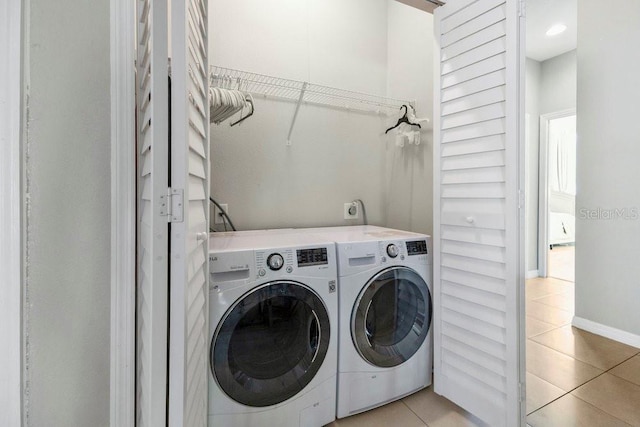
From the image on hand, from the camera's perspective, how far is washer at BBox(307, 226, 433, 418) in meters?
1.44

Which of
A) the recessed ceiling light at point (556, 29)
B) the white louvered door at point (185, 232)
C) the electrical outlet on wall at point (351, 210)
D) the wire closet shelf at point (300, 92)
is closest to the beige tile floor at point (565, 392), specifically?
the white louvered door at point (185, 232)

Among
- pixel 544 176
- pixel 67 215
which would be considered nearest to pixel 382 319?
pixel 67 215

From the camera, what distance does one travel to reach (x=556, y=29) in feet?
9.04

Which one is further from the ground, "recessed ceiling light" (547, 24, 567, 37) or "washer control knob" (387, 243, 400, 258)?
"recessed ceiling light" (547, 24, 567, 37)

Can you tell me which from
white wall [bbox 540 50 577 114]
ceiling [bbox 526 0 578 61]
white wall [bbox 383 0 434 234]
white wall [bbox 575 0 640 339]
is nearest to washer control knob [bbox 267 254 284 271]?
white wall [bbox 383 0 434 234]

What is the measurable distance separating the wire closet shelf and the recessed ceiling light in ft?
6.09

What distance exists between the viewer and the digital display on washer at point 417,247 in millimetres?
1605

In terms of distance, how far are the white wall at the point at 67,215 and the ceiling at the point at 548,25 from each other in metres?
3.27

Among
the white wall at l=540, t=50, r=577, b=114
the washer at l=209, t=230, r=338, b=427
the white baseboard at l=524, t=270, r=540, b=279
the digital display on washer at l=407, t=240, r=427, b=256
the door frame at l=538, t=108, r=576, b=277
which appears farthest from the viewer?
the white baseboard at l=524, t=270, r=540, b=279

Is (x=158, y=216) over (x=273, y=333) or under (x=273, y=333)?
over

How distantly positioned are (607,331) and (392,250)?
2089 mm

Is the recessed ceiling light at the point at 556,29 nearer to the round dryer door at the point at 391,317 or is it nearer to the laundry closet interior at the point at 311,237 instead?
the laundry closet interior at the point at 311,237

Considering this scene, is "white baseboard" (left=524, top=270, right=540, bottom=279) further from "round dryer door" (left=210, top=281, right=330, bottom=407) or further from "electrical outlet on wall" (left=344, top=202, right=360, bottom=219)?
"round dryer door" (left=210, top=281, right=330, bottom=407)

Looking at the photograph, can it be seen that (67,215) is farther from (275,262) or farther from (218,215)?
(218,215)
